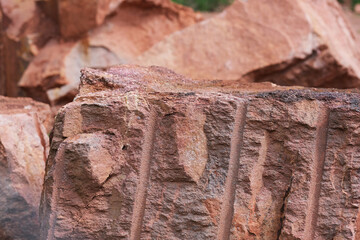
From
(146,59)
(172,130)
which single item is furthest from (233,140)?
(146,59)

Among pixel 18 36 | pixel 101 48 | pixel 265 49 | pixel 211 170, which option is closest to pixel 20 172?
pixel 211 170

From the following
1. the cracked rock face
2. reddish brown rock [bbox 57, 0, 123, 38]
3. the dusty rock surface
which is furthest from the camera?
reddish brown rock [bbox 57, 0, 123, 38]

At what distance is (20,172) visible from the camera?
82.1 inches

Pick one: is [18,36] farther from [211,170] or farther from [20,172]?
[211,170]

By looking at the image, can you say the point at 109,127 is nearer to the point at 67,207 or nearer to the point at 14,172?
the point at 67,207

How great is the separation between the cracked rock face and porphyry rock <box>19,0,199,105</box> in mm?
2564

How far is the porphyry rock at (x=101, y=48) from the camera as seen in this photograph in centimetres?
412

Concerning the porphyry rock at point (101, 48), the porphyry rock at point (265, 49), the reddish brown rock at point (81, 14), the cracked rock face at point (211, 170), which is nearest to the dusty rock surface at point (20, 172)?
the cracked rock face at point (211, 170)

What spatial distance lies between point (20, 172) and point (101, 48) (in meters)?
2.29

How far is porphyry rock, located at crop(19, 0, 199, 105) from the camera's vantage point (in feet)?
13.5

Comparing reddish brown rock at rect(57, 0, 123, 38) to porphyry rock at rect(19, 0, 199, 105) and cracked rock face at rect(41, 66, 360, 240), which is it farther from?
cracked rock face at rect(41, 66, 360, 240)

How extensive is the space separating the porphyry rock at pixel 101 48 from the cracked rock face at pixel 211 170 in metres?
2.56

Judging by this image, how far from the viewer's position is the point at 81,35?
4.25 metres

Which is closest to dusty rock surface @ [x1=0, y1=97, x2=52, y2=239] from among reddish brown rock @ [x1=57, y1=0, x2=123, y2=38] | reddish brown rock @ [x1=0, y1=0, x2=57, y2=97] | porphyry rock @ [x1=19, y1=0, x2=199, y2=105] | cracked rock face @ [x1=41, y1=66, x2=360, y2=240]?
cracked rock face @ [x1=41, y1=66, x2=360, y2=240]
